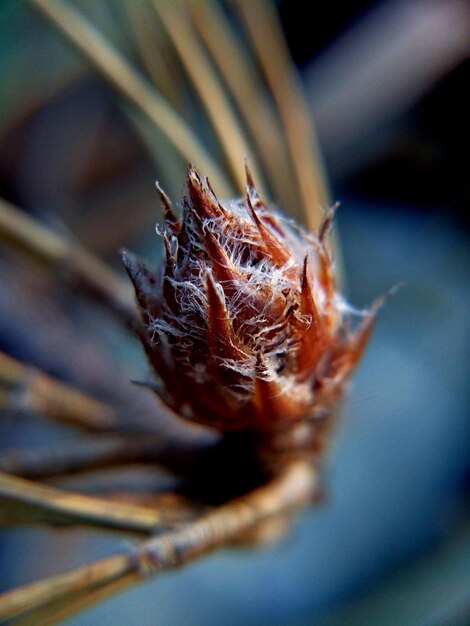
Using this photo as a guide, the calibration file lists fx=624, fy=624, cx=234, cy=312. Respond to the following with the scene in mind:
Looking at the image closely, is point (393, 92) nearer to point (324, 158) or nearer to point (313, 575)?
point (324, 158)

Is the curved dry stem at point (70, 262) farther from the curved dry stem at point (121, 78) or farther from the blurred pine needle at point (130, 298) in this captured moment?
the curved dry stem at point (121, 78)

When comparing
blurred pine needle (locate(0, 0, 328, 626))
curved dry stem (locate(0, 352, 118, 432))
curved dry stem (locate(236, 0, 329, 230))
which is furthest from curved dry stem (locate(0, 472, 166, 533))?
curved dry stem (locate(236, 0, 329, 230))

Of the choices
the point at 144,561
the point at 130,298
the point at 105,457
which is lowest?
the point at 144,561

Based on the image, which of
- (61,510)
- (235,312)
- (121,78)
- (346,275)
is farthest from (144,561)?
(346,275)

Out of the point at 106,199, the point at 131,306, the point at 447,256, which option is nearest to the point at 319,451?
the point at 131,306

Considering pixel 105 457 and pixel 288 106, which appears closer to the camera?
pixel 105 457

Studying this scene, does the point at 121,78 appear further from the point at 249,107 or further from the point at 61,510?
the point at 61,510
